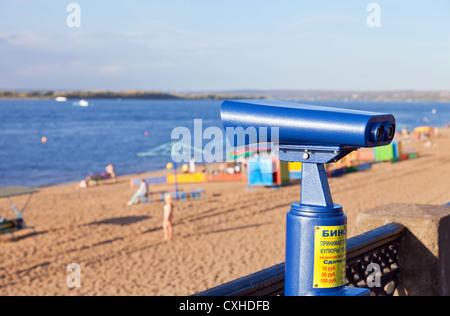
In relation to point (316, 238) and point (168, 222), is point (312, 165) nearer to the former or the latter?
point (316, 238)

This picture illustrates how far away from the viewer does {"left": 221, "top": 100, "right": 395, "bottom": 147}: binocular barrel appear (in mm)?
1444

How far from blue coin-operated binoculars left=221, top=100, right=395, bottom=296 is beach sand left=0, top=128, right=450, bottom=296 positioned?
795 cm

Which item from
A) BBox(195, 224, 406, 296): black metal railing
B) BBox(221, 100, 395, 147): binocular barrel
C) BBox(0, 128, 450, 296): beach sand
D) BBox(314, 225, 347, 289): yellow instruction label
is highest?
BBox(221, 100, 395, 147): binocular barrel

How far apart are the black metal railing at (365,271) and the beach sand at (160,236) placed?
6.20 m

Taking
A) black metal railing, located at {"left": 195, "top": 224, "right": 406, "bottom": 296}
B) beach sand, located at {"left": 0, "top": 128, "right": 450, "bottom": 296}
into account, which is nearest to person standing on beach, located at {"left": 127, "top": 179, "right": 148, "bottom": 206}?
beach sand, located at {"left": 0, "top": 128, "right": 450, "bottom": 296}

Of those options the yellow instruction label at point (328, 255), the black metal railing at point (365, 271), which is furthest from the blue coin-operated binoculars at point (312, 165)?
the black metal railing at point (365, 271)

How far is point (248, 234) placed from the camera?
13516 millimetres

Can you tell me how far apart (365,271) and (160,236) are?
36.8 feet

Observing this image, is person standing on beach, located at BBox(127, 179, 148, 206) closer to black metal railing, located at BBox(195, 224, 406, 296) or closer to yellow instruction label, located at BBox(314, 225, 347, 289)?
black metal railing, located at BBox(195, 224, 406, 296)

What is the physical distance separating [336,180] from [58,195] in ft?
41.7

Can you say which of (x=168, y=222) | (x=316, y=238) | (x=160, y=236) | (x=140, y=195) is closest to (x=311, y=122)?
(x=316, y=238)

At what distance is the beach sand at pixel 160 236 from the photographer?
34.0ft

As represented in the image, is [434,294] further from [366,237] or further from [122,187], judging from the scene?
[122,187]

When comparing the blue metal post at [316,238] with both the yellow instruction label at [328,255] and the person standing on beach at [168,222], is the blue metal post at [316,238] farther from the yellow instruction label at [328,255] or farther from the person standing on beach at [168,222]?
the person standing on beach at [168,222]
